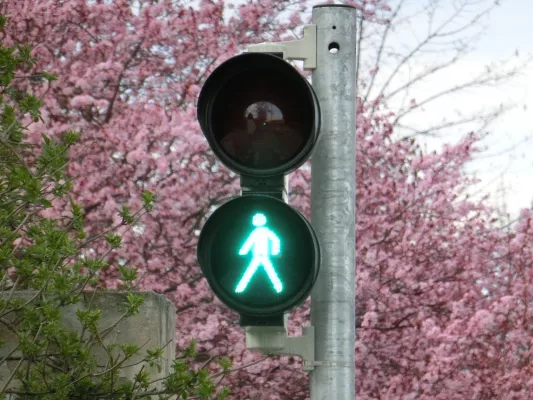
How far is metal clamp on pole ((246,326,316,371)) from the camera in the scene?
372 cm

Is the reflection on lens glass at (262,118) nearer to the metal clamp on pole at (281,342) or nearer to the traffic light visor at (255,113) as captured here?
the traffic light visor at (255,113)

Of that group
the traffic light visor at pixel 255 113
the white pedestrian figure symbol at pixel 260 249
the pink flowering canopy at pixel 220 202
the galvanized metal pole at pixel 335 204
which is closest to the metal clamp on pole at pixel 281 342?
the galvanized metal pole at pixel 335 204

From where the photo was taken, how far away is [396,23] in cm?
1797

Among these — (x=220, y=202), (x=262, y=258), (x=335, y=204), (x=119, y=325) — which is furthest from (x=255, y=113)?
(x=220, y=202)

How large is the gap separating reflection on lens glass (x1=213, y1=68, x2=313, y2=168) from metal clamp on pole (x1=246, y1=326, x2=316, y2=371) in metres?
0.55

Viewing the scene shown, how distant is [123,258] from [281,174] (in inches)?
352

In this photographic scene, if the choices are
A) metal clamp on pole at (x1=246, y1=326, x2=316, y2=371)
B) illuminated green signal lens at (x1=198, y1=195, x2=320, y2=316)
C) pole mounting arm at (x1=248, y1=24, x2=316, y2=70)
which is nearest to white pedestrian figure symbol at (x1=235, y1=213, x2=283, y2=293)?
illuminated green signal lens at (x1=198, y1=195, x2=320, y2=316)

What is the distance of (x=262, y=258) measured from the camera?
3.72 metres

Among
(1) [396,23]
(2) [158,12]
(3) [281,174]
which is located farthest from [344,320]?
(1) [396,23]

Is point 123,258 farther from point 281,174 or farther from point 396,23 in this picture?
point 281,174

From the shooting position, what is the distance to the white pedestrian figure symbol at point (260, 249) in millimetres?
3707

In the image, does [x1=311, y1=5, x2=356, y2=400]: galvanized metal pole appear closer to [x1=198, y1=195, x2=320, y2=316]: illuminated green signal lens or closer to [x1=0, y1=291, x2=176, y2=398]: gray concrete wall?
[x1=198, y1=195, x2=320, y2=316]: illuminated green signal lens

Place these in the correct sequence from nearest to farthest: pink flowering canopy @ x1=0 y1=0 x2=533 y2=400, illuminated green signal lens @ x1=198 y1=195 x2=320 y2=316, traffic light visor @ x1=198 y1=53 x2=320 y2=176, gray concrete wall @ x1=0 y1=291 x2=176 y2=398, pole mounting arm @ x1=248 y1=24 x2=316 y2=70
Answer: illuminated green signal lens @ x1=198 y1=195 x2=320 y2=316 < traffic light visor @ x1=198 y1=53 x2=320 y2=176 < pole mounting arm @ x1=248 y1=24 x2=316 y2=70 < gray concrete wall @ x1=0 y1=291 x2=176 y2=398 < pink flowering canopy @ x1=0 y1=0 x2=533 y2=400

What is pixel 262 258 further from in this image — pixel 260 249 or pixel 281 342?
pixel 281 342
